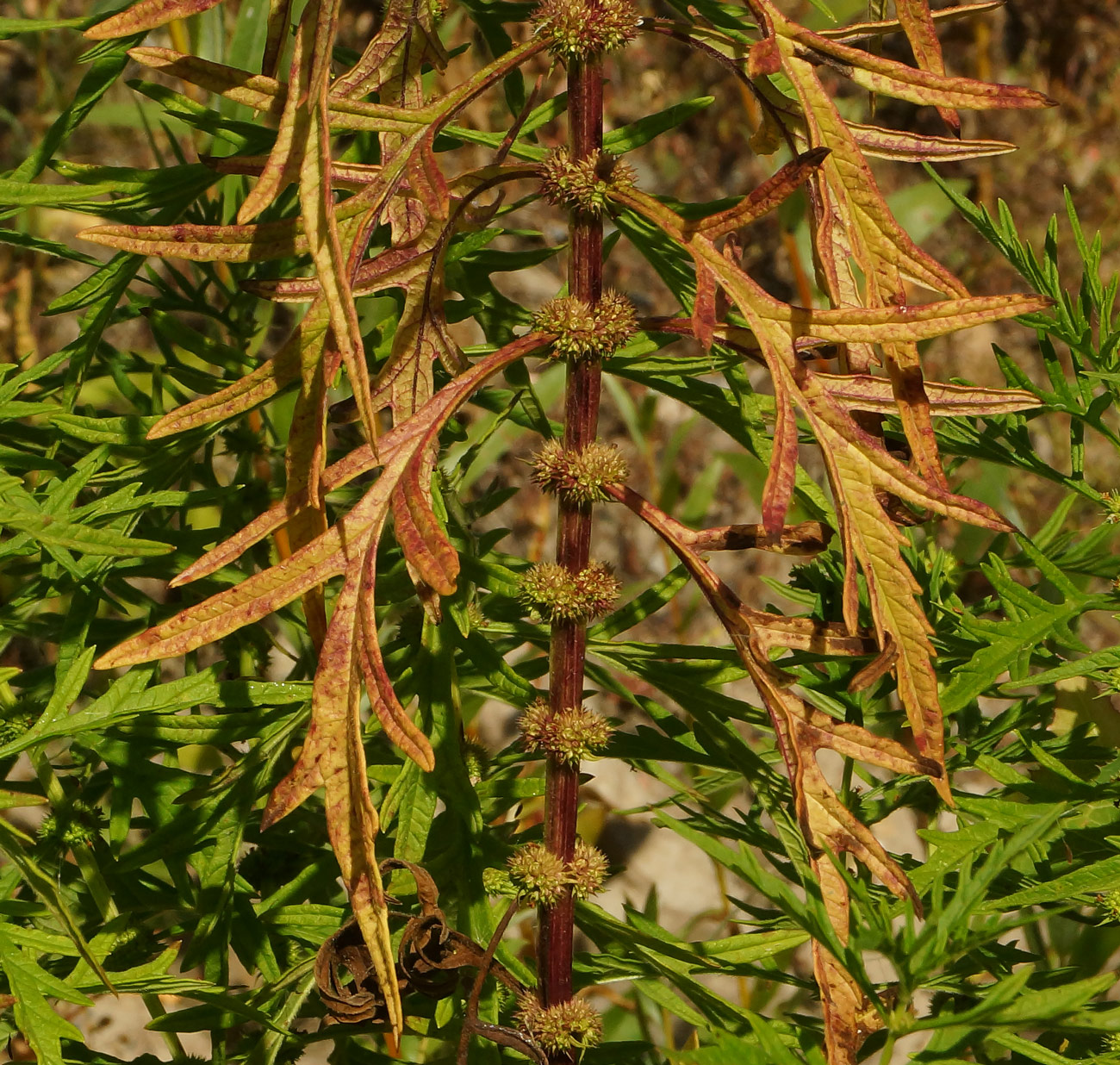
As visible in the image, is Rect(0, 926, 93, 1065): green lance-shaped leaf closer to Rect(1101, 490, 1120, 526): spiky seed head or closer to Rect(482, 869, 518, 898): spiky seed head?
Rect(482, 869, 518, 898): spiky seed head

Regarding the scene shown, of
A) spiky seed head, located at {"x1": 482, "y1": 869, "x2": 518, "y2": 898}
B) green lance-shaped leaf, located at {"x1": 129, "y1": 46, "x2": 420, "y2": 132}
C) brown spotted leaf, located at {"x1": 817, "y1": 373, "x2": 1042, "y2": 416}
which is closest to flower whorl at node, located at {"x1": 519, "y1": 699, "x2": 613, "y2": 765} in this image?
spiky seed head, located at {"x1": 482, "y1": 869, "x2": 518, "y2": 898}

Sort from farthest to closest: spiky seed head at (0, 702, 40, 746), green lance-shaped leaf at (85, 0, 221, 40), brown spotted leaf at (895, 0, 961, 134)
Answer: spiky seed head at (0, 702, 40, 746) < brown spotted leaf at (895, 0, 961, 134) < green lance-shaped leaf at (85, 0, 221, 40)

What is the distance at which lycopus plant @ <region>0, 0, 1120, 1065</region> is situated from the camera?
54 centimetres

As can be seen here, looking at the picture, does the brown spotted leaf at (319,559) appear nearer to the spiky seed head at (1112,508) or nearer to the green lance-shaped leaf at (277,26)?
the green lance-shaped leaf at (277,26)

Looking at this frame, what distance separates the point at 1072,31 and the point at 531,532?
2.09 metres

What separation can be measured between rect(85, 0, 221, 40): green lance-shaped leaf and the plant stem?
199mm

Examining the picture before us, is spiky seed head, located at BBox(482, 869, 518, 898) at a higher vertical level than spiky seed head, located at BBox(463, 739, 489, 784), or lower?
lower

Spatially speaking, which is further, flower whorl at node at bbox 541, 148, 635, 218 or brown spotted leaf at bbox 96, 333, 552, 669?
flower whorl at node at bbox 541, 148, 635, 218

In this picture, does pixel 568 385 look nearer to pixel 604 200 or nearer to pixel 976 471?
pixel 604 200

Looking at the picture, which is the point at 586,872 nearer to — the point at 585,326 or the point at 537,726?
the point at 537,726

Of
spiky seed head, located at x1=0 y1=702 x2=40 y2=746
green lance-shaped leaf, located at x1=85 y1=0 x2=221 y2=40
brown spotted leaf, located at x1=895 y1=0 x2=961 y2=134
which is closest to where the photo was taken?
green lance-shaped leaf, located at x1=85 y1=0 x2=221 y2=40

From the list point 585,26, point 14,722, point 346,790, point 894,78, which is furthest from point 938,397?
point 14,722

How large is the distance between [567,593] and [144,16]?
342mm

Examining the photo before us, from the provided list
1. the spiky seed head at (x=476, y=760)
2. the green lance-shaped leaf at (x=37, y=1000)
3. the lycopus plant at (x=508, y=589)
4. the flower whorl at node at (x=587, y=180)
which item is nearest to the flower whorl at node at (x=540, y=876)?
the lycopus plant at (x=508, y=589)
